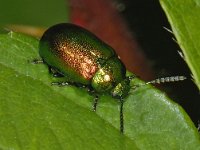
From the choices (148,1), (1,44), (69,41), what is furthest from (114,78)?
(1,44)

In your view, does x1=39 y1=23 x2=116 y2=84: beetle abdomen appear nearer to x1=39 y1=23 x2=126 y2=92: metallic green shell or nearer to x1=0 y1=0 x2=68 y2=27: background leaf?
x1=39 y1=23 x2=126 y2=92: metallic green shell

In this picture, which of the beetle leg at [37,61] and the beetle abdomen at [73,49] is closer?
the beetle leg at [37,61]

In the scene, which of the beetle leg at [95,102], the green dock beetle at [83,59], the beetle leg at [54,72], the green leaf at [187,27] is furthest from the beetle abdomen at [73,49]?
the green leaf at [187,27]

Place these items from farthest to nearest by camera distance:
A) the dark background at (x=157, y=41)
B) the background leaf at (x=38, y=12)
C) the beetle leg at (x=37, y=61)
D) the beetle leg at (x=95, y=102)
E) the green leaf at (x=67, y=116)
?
the background leaf at (x=38, y=12), the dark background at (x=157, y=41), the beetle leg at (x=37, y=61), the beetle leg at (x=95, y=102), the green leaf at (x=67, y=116)

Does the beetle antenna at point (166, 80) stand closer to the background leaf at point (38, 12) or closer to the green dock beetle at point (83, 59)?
the green dock beetle at point (83, 59)

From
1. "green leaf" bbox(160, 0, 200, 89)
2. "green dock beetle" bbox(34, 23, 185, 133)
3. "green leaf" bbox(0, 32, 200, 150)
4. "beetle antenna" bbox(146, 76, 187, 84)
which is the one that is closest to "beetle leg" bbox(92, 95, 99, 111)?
"green leaf" bbox(0, 32, 200, 150)

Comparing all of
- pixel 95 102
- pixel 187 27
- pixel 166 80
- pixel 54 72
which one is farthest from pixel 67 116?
pixel 166 80
